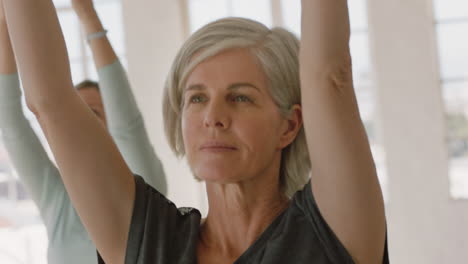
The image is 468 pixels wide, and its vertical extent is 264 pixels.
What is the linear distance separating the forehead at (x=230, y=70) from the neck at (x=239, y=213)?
180mm

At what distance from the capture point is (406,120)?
5.60 metres

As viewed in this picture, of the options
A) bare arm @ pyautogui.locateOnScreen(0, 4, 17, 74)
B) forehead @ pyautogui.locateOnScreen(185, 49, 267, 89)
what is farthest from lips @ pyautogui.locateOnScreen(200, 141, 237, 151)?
bare arm @ pyautogui.locateOnScreen(0, 4, 17, 74)

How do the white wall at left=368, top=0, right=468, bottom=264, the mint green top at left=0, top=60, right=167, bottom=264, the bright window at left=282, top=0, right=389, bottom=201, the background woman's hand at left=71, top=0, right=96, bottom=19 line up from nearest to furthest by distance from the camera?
the background woman's hand at left=71, top=0, right=96, bottom=19, the mint green top at left=0, top=60, right=167, bottom=264, the white wall at left=368, top=0, right=468, bottom=264, the bright window at left=282, top=0, right=389, bottom=201

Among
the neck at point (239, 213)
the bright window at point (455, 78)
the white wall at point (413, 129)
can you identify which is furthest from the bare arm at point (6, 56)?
the bright window at point (455, 78)

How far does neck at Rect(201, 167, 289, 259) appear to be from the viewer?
3.83 ft

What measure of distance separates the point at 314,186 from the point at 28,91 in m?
0.49

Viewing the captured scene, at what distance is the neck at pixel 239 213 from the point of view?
3.83ft

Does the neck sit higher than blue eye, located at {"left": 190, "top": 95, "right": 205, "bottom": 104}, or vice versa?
blue eye, located at {"left": 190, "top": 95, "right": 205, "bottom": 104}

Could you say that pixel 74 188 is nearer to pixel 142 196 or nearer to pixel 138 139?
pixel 142 196

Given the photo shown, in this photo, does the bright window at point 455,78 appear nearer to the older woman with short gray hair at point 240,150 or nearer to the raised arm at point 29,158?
the raised arm at point 29,158

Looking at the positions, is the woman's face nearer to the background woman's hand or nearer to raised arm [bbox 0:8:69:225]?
the background woman's hand

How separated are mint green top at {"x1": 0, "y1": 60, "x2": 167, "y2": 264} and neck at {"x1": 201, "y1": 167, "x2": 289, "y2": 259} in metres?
0.55

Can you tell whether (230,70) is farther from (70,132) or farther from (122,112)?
(122,112)

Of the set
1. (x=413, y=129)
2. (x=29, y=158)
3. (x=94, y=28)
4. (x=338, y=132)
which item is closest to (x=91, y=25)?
(x=94, y=28)
